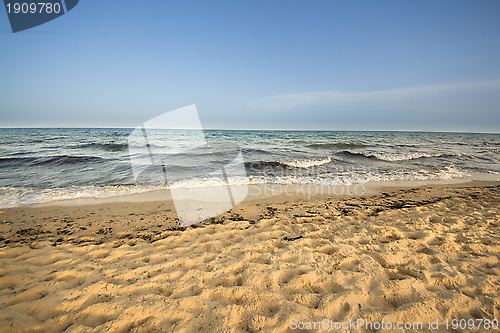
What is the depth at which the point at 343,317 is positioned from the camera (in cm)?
201

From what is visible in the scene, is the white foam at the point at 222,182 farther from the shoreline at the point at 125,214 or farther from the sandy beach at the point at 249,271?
the sandy beach at the point at 249,271

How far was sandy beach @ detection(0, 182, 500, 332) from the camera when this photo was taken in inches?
79.7

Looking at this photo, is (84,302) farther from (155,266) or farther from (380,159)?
(380,159)

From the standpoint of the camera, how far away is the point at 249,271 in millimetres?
2717

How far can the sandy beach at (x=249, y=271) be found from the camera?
2.03 meters

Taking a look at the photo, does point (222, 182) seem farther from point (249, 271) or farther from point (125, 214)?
point (249, 271)

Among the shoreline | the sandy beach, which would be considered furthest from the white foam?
the sandy beach

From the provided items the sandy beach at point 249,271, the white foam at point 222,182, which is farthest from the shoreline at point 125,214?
the white foam at point 222,182

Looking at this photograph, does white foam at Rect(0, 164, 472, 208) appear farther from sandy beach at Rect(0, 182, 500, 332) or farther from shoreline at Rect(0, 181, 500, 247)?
sandy beach at Rect(0, 182, 500, 332)

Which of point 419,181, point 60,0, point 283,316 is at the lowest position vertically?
point 419,181

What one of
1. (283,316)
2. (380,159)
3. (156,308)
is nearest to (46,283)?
(156,308)

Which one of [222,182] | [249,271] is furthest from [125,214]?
[249,271]

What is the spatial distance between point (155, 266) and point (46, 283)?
1211 mm

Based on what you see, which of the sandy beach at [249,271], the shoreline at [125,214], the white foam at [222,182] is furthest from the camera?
the white foam at [222,182]
